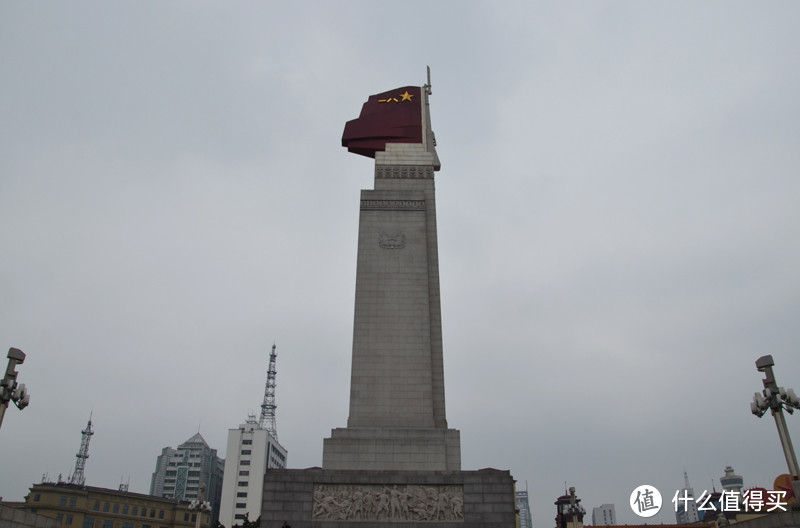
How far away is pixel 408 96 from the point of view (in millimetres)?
26578

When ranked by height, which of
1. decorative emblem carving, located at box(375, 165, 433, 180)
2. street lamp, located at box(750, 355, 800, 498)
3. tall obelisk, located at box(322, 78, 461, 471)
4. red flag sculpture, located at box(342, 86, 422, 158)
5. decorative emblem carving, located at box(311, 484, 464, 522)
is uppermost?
red flag sculpture, located at box(342, 86, 422, 158)

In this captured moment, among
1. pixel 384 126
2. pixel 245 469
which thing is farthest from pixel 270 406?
pixel 384 126

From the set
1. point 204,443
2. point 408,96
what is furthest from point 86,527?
point 204,443

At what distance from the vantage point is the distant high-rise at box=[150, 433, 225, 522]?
91125 millimetres

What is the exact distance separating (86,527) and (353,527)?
138ft

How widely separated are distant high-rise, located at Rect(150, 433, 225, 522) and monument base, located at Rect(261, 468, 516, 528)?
3029 inches

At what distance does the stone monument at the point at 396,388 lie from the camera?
17.1 metres

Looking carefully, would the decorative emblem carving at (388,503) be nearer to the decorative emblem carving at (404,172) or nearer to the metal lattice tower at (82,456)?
the decorative emblem carving at (404,172)

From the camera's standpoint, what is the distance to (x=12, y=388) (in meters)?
12.3

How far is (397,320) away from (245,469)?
190ft

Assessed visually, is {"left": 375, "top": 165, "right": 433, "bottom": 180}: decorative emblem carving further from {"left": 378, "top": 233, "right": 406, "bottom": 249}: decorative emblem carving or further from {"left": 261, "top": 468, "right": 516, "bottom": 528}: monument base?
{"left": 261, "top": 468, "right": 516, "bottom": 528}: monument base

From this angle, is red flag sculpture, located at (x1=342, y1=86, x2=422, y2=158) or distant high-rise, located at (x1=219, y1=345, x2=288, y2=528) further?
distant high-rise, located at (x1=219, y1=345, x2=288, y2=528)

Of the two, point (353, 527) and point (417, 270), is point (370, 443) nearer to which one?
point (353, 527)

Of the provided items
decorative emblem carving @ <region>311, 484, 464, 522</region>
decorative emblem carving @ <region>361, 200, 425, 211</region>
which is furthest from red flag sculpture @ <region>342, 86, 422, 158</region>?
decorative emblem carving @ <region>311, 484, 464, 522</region>
